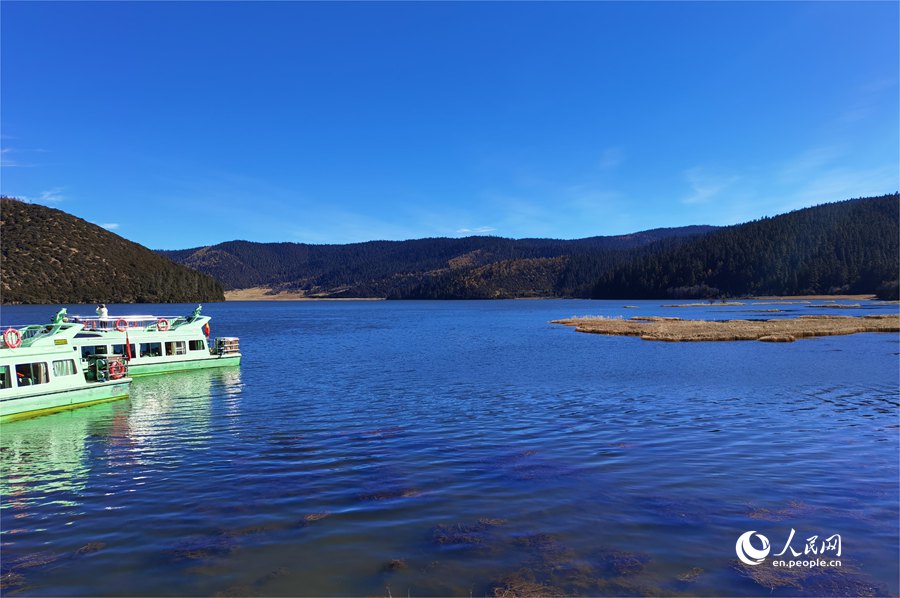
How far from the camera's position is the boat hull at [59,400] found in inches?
1184

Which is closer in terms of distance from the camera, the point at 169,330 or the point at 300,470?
the point at 300,470

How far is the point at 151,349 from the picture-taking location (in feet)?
166

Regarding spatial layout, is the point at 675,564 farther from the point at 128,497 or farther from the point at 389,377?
the point at 389,377

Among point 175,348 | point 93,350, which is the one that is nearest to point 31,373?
point 93,350

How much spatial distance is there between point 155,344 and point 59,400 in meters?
18.6

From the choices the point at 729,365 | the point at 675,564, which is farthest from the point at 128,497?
the point at 729,365

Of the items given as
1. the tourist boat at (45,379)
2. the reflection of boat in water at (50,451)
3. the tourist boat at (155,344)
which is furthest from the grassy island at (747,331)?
the reflection of boat in water at (50,451)

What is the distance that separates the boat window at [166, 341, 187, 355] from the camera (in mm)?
51844

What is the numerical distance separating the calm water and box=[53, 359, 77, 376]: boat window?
245 cm

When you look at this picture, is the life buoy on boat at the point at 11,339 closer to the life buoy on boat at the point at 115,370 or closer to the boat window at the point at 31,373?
Result: the boat window at the point at 31,373

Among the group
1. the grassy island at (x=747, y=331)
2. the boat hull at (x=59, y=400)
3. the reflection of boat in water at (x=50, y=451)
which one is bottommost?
the grassy island at (x=747, y=331)

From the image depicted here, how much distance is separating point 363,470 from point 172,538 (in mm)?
6773

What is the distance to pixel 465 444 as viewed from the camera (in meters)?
22.9

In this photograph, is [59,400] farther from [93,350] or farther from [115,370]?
[93,350]
